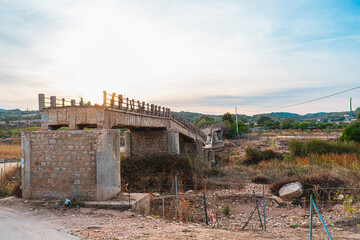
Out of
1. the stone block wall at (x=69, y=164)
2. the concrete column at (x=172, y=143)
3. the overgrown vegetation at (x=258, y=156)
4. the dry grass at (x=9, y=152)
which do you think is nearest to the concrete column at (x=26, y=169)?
the stone block wall at (x=69, y=164)

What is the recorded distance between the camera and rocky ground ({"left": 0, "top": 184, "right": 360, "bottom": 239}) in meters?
8.33

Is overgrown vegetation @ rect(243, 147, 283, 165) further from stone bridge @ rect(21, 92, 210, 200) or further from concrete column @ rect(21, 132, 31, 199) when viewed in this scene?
concrete column @ rect(21, 132, 31, 199)

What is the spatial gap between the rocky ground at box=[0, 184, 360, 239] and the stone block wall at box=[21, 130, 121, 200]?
0.85 meters

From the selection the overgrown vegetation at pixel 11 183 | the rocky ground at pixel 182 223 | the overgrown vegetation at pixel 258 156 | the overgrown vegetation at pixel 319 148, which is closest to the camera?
the rocky ground at pixel 182 223

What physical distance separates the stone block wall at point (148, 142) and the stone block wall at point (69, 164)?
10315mm

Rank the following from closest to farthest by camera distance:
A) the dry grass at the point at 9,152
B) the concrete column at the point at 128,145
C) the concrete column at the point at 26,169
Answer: the concrete column at the point at 26,169
the concrete column at the point at 128,145
the dry grass at the point at 9,152

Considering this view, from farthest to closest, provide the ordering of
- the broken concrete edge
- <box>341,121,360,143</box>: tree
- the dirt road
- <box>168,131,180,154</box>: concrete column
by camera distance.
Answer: <box>341,121,360,143</box>: tree → <box>168,131,180,154</box>: concrete column → the broken concrete edge → the dirt road

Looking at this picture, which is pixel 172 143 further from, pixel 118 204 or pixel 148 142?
pixel 118 204

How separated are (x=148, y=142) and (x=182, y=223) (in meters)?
13.1

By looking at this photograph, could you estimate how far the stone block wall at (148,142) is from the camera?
23000mm

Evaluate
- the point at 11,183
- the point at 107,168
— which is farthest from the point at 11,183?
the point at 107,168

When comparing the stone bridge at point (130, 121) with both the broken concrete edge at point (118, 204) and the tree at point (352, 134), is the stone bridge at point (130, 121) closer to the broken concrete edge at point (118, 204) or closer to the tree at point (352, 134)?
the broken concrete edge at point (118, 204)

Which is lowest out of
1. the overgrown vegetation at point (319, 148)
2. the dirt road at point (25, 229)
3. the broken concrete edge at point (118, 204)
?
the broken concrete edge at point (118, 204)

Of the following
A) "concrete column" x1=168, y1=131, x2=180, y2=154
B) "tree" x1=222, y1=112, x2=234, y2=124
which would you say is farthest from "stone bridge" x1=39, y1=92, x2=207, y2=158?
"tree" x1=222, y1=112, x2=234, y2=124
